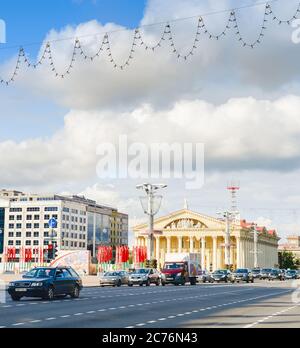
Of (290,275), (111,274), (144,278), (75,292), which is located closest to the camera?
(75,292)

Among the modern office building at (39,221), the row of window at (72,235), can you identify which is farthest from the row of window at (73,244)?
the row of window at (72,235)

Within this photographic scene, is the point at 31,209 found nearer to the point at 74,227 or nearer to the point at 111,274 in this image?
the point at 74,227

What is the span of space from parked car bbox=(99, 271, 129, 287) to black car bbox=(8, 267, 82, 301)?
21358mm

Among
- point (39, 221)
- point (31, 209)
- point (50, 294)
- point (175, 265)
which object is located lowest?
point (50, 294)

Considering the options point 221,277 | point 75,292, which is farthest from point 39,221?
point 75,292

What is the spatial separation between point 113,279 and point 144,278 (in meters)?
3.49

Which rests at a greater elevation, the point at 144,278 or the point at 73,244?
the point at 73,244

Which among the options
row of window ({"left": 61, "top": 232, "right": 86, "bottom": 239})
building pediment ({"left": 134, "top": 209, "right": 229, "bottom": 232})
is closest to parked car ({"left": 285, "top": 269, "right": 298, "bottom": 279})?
building pediment ({"left": 134, "top": 209, "right": 229, "bottom": 232})

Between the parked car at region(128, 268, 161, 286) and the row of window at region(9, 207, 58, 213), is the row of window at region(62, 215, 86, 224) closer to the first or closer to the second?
the row of window at region(9, 207, 58, 213)

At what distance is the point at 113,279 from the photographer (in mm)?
54656

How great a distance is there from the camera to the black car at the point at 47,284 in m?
29.4
